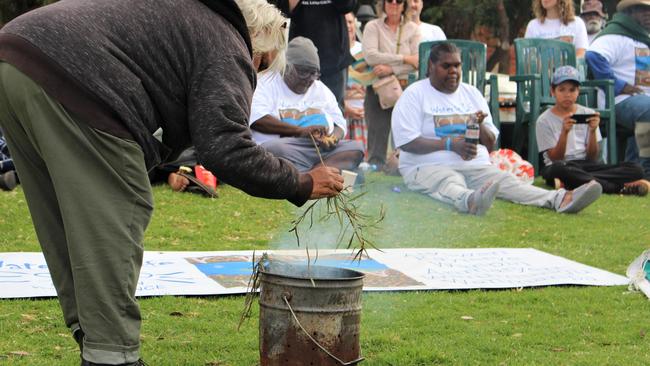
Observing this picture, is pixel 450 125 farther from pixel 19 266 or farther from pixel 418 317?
pixel 19 266

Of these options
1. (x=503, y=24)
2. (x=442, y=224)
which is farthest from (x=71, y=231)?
(x=503, y=24)

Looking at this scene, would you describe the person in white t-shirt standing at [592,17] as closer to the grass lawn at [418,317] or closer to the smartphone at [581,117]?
the smartphone at [581,117]

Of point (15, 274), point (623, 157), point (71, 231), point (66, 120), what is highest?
point (66, 120)

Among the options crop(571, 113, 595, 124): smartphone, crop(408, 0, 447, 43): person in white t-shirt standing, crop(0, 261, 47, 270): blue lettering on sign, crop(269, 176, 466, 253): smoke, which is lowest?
crop(269, 176, 466, 253): smoke

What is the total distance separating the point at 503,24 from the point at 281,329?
17.8 meters

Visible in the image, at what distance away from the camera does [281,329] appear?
143 inches

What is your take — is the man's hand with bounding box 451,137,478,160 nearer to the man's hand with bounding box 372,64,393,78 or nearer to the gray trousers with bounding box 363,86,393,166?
the man's hand with bounding box 372,64,393,78

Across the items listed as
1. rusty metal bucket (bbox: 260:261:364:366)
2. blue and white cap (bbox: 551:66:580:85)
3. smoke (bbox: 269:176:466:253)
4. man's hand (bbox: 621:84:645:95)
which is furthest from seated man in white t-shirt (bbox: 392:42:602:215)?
rusty metal bucket (bbox: 260:261:364:366)

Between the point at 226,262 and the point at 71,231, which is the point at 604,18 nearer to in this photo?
the point at 226,262

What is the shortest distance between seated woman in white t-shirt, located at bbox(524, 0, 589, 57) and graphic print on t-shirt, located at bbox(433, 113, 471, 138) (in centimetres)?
314

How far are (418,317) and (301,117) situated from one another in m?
4.75

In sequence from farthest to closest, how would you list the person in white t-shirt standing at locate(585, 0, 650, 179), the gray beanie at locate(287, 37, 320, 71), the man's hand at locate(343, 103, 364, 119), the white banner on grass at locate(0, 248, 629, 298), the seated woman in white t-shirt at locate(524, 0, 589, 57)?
the man's hand at locate(343, 103, 364, 119), the seated woman in white t-shirt at locate(524, 0, 589, 57), the person in white t-shirt standing at locate(585, 0, 650, 179), the gray beanie at locate(287, 37, 320, 71), the white banner on grass at locate(0, 248, 629, 298)

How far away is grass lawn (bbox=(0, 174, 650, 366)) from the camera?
4.18 m

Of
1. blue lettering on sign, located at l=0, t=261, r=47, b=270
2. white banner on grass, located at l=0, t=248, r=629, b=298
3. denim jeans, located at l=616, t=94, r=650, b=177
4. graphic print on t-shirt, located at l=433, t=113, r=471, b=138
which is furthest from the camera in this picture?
denim jeans, located at l=616, t=94, r=650, b=177
